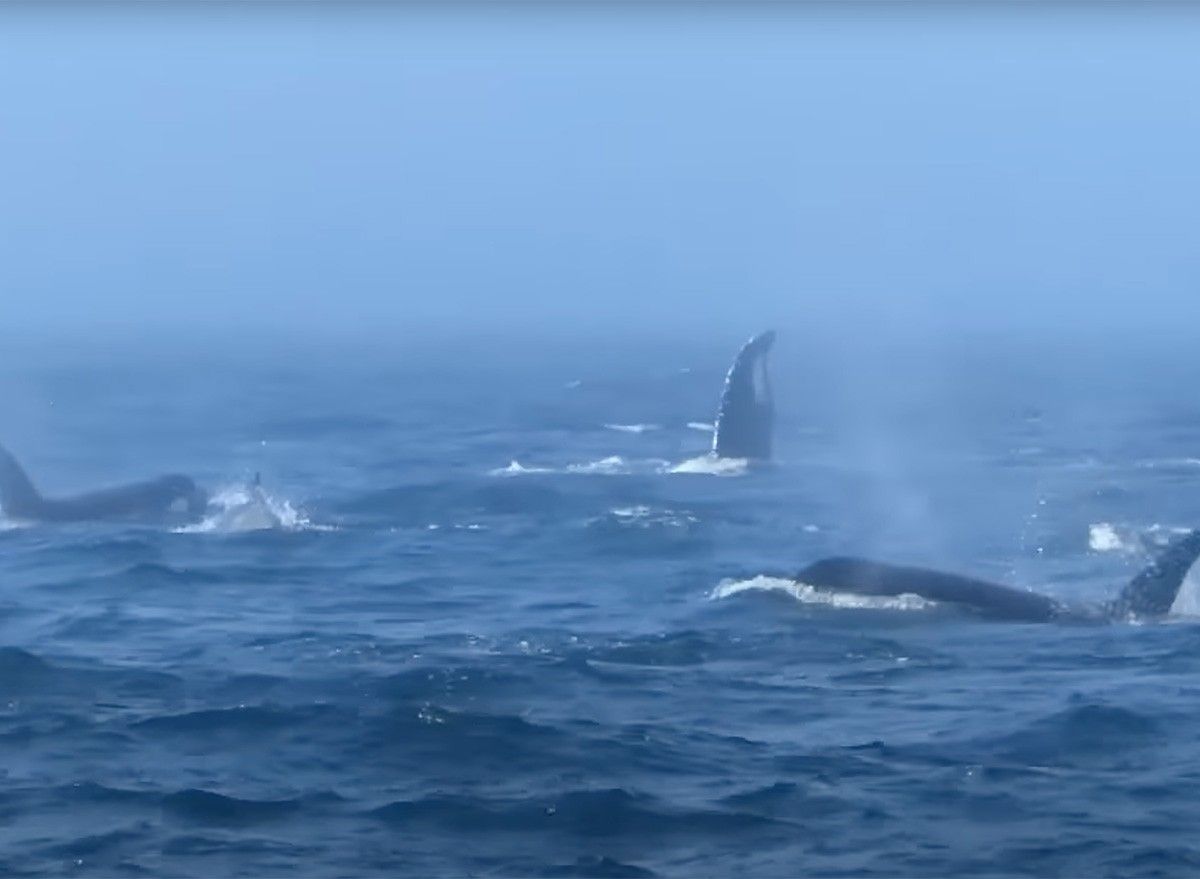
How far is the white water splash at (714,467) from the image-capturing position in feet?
137

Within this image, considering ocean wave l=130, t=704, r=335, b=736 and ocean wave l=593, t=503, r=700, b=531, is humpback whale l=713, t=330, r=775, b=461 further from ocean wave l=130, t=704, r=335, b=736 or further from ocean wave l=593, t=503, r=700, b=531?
ocean wave l=130, t=704, r=335, b=736

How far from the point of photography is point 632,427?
60.3 metres

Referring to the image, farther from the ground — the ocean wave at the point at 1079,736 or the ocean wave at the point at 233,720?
the ocean wave at the point at 1079,736

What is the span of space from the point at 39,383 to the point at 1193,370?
6012 cm

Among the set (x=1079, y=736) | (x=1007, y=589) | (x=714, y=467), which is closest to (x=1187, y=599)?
(x=1007, y=589)

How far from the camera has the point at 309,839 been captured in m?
14.2

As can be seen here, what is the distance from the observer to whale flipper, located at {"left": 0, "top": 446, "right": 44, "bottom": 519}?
115 feet

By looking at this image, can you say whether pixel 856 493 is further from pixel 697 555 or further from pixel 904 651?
pixel 904 651

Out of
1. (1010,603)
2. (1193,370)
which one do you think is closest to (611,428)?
(1010,603)

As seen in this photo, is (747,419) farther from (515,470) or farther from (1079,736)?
(1079,736)

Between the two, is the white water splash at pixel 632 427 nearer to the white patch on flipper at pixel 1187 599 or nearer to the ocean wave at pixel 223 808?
the white patch on flipper at pixel 1187 599

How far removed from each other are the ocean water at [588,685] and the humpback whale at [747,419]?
773mm

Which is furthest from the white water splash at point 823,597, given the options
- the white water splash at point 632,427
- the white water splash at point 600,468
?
the white water splash at point 632,427

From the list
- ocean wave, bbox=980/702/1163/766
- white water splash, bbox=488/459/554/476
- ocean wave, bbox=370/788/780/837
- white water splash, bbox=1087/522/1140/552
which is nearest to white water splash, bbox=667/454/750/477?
white water splash, bbox=488/459/554/476
